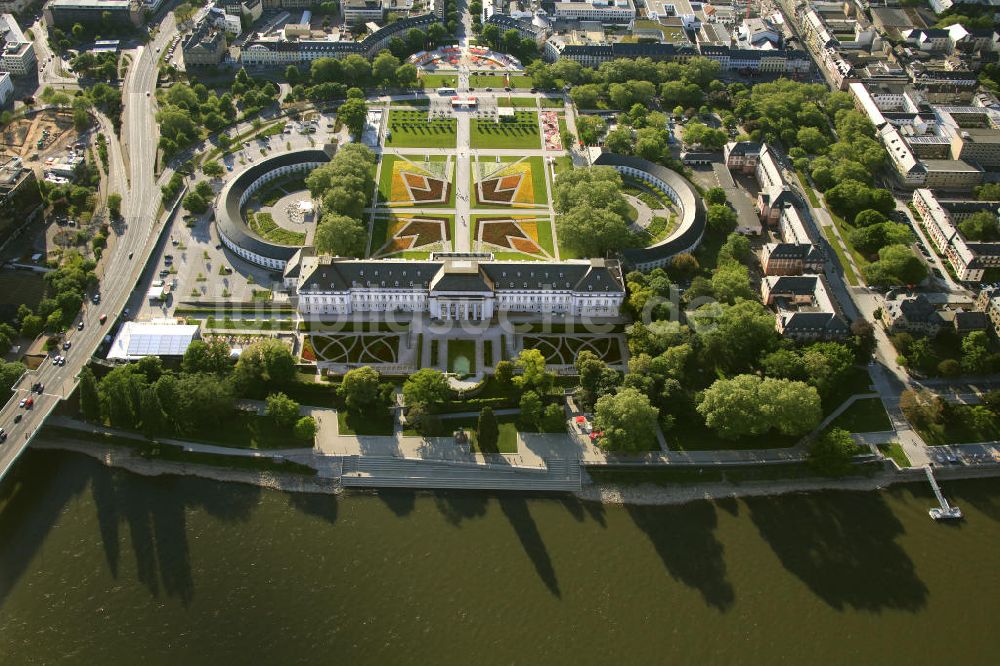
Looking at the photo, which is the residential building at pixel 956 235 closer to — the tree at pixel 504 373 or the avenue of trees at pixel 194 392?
the tree at pixel 504 373

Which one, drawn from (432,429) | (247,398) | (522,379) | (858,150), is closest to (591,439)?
(522,379)

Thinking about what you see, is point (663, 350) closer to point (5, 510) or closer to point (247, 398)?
point (247, 398)

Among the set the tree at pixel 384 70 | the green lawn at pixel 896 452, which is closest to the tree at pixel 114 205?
the tree at pixel 384 70

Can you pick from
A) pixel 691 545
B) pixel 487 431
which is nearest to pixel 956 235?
pixel 691 545

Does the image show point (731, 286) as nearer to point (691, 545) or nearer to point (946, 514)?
point (946, 514)

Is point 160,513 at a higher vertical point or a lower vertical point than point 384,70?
lower
